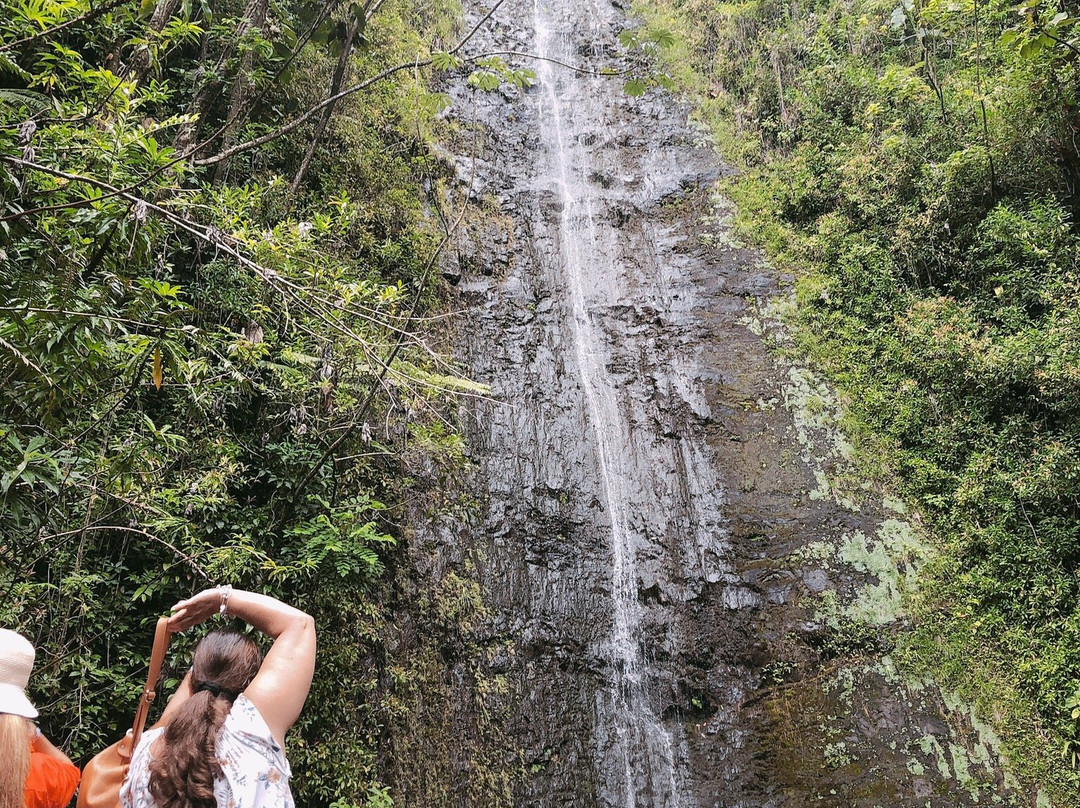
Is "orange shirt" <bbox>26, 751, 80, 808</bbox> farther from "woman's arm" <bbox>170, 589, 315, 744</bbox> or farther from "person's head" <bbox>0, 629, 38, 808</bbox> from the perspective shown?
"woman's arm" <bbox>170, 589, 315, 744</bbox>

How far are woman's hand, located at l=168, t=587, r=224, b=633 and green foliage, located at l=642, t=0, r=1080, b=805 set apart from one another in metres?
5.59

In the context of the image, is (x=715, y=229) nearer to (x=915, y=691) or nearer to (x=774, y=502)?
→ (x=774, y=502)

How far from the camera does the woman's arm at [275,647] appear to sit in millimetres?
1772

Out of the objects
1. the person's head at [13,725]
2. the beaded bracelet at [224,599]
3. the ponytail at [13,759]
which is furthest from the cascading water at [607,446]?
the ponytail at [13,759]

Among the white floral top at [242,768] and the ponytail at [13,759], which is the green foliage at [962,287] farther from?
the ponytail at [13,759]

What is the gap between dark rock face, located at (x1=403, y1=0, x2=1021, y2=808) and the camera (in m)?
5.52

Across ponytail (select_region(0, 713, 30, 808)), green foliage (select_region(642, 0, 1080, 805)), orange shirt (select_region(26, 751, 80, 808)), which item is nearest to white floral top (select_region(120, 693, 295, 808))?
ponytail (select_region(0, 713, 30, 808))

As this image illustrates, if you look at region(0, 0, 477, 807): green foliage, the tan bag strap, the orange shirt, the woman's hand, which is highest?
region(0, 0, 477, 807): green foliage

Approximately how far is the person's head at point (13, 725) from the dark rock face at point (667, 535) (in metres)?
4.34

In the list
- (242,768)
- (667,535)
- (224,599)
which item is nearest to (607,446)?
(667,535)

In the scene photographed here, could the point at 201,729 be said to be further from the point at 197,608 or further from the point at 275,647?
the point at 197,608

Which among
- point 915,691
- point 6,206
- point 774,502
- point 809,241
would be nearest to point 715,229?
point 809,241

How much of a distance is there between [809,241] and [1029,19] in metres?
4.33

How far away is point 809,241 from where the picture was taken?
8977 millimetres
